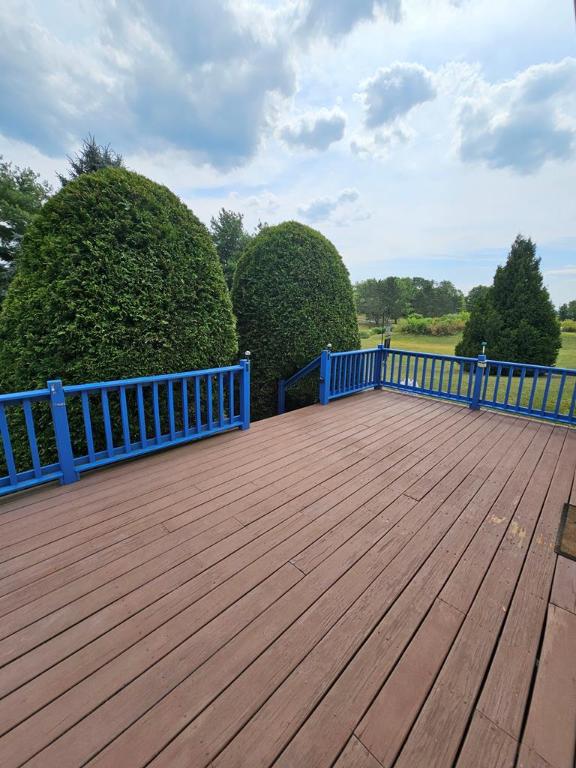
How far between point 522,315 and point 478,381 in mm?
4860

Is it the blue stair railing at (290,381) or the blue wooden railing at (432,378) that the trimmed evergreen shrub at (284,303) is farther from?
the blue wooden railing at (432,378)

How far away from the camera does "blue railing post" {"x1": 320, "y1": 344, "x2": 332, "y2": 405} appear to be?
4758 millimetres

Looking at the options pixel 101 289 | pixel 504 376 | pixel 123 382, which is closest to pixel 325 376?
pixel 123 382

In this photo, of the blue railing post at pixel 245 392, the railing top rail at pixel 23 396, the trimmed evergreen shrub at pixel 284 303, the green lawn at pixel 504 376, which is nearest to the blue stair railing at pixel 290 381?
the trimmed evergreen shrub at pixel 284 303

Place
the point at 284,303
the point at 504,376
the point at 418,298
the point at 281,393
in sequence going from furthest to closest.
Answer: the point at 418,298, the point at 504,376, the point at 281,393, the point at 284,303

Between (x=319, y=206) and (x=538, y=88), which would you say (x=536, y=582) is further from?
(x=319, y=206)

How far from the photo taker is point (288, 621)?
1439 mm

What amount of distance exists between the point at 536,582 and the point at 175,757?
1.86 metres

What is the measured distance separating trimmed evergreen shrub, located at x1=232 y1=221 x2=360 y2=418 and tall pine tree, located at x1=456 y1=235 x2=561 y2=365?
489 centimetres

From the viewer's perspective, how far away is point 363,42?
17.1 ft

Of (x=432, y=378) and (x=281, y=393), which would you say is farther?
(x=281, y=393)

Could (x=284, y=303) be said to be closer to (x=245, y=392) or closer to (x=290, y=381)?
(x=290, y=381)

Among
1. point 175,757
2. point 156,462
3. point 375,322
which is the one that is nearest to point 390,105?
point 156,462

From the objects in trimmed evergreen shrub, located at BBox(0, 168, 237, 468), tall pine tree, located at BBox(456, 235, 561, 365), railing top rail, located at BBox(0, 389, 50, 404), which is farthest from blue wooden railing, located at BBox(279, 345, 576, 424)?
railing top rail, located at BBox(0, 389, 50, 404)
